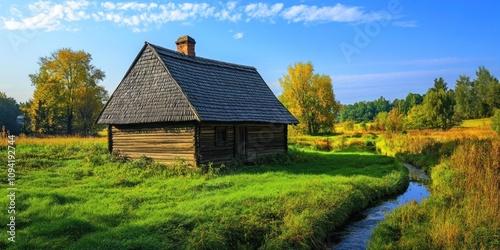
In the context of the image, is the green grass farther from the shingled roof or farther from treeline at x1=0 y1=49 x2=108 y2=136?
treeline at x1=0 y1=49 x2=108 y2=136

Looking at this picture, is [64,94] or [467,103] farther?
[467,103]

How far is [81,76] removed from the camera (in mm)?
39469

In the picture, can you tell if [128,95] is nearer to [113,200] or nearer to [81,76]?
[113,200]

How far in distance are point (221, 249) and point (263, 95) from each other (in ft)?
50.5

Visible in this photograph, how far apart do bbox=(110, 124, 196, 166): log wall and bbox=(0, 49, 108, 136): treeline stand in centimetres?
2414

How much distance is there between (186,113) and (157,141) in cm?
247

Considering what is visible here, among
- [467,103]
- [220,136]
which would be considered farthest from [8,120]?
[467,103]

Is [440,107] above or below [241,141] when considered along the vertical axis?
above

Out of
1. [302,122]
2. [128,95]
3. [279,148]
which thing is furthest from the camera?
[302,122]

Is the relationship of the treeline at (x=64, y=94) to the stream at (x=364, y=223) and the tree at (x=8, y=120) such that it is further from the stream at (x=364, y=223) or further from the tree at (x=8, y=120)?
the stream at (x=364, y=223)

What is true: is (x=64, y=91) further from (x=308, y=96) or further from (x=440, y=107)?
(x=440, y=107)

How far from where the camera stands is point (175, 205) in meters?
9.74

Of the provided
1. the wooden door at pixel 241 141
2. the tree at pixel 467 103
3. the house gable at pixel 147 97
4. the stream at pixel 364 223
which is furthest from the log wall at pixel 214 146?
the tree at pixel 467 103

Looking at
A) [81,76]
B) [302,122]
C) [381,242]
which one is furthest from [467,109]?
[381,242]
